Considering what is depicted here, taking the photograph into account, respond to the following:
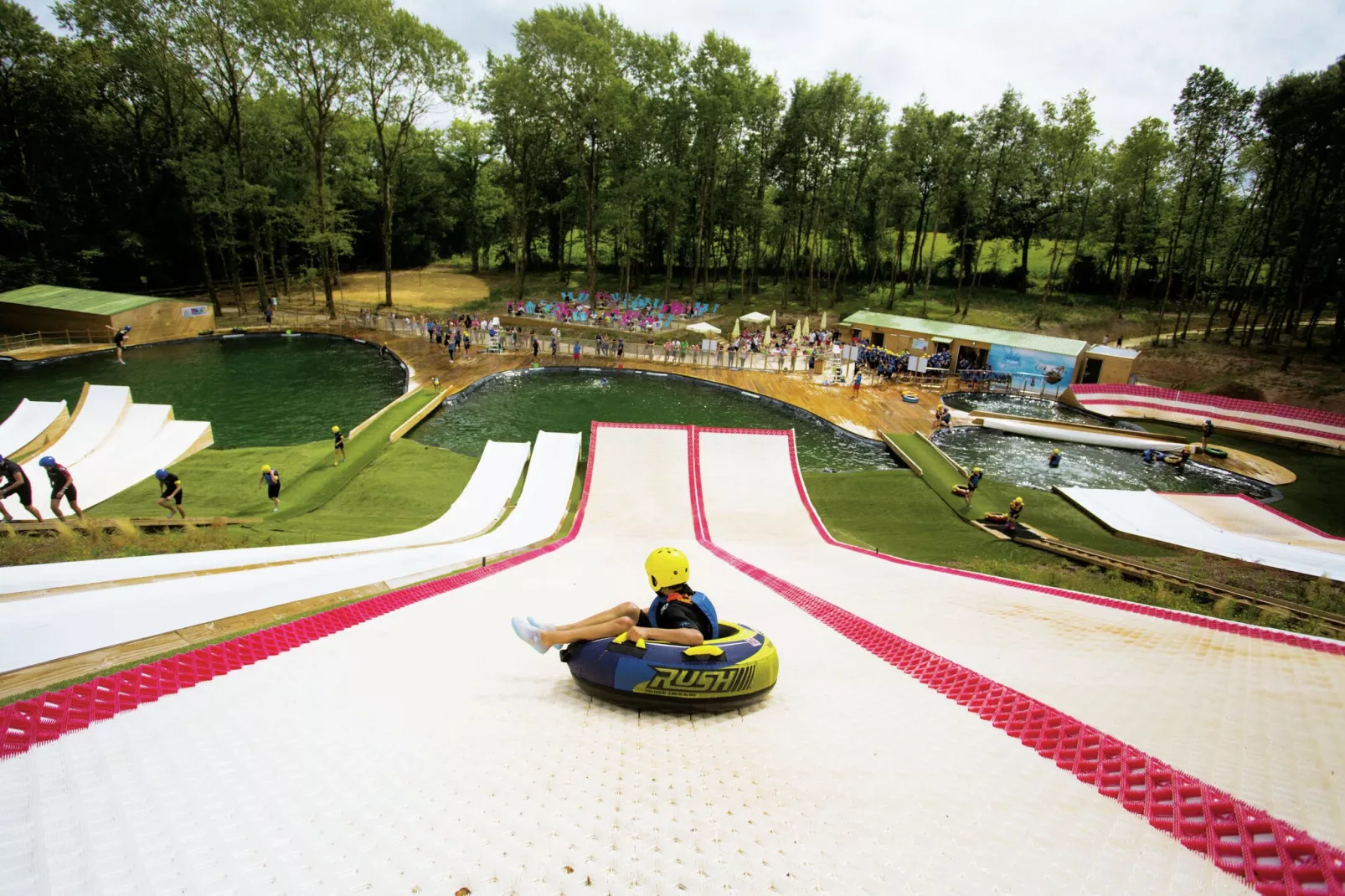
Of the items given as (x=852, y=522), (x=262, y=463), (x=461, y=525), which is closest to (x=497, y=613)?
(x=461, y=525)

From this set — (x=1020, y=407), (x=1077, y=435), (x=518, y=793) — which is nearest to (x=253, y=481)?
(x=518, y=793)

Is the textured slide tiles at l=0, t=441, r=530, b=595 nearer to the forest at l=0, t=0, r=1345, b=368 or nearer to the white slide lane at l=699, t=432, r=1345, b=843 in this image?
the white slide lane at l=699, t=432, r=1345, b=843

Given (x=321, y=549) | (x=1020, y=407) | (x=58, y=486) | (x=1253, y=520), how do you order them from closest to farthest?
(x=321, y=549)
(x=58, y=486)
(x=1253, y=520)
(x=1020, y=407)

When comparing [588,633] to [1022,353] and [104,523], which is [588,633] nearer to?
[104,523]

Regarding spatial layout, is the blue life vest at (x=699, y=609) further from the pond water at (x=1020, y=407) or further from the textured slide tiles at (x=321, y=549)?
the pond water at (x=1020, y=407)

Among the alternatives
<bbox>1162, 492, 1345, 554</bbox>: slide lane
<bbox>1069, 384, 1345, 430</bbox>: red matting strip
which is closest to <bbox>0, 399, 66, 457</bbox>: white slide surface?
<bbox>1162, 492, 1345, 554</bbox>: slide lane

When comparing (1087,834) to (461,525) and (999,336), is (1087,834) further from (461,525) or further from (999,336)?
(999,336)
